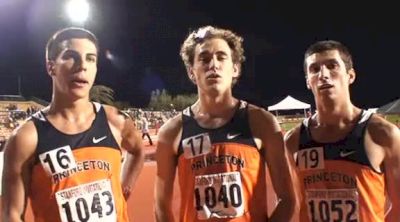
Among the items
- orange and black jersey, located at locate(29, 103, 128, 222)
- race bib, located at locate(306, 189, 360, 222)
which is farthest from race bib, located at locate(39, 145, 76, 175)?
race bib, located at locate(306, 189, 360, 222)

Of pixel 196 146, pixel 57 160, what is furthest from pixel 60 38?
pixel 196 146

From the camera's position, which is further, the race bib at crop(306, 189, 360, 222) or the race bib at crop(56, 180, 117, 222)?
the race bib at crop(306, 189, 360, 222)

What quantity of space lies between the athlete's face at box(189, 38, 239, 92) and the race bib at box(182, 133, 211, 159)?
0.29m

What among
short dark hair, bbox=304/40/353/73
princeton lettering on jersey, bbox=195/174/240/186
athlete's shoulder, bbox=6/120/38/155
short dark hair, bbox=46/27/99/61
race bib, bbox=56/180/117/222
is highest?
short dark hair, bbox=46/27/99/61

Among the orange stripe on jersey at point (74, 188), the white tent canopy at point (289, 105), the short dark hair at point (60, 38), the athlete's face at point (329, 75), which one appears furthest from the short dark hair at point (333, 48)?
the white tent canopy at point (289, 105)

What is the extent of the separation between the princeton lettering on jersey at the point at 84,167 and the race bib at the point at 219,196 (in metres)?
0.57

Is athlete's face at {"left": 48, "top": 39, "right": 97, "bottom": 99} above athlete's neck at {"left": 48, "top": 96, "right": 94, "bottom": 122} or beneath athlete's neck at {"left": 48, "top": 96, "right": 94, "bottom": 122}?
above

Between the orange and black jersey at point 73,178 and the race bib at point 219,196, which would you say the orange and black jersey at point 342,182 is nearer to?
the race bib at point 219,196

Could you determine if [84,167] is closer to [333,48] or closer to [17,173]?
[17,173]

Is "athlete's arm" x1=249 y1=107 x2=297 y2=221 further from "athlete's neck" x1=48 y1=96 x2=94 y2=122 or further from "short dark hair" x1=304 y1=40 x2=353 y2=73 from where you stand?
"athlete's neck" x1=48 y1=96 x2=94 y2=122

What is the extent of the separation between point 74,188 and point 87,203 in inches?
4.7

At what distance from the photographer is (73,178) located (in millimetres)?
3068

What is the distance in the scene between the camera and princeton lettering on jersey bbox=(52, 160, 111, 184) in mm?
3047

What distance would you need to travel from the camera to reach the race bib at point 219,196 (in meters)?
2.98
